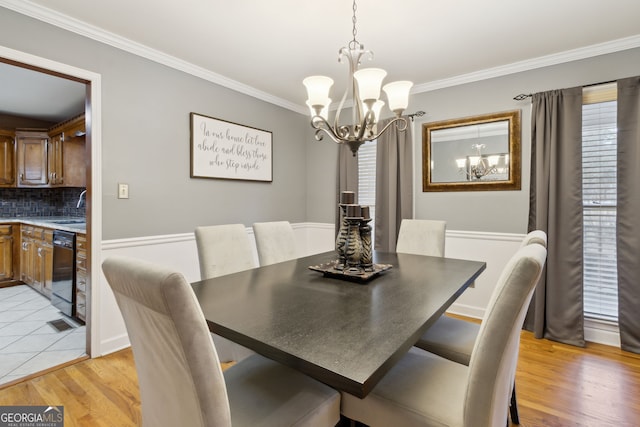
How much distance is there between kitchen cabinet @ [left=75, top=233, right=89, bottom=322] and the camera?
9.34ft

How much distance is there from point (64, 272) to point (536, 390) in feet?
13.3

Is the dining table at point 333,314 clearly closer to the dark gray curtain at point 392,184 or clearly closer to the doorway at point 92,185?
the doorway at point 92,185

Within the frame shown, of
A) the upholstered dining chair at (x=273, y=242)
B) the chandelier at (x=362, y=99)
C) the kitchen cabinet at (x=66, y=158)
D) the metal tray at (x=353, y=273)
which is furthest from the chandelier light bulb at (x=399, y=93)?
the kitchen cabinet at (x=66, y=158)

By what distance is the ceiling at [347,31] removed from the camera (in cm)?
196

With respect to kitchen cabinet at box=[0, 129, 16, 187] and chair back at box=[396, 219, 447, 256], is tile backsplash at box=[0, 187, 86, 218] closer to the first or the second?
kitchen cabinet at box=[0, 129, 16, 187]

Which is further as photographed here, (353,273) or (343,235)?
(343,235)

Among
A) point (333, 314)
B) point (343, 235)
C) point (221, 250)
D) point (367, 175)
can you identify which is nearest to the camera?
point (333, 314)

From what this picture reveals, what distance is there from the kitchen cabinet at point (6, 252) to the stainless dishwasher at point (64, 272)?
1.58 metres

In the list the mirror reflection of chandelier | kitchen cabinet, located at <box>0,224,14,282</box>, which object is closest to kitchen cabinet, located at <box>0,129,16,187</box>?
kitchen cabinet, located at <box>0,224,14,282</box>

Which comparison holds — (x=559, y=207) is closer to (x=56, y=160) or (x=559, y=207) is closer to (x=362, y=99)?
(x=362, y=99)

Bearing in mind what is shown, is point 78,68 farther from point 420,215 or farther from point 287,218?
point 420,215

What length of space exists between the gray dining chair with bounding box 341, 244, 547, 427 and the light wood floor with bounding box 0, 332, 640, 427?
95 cm

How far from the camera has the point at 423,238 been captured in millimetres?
2600

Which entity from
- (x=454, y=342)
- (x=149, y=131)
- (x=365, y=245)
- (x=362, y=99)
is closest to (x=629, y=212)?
(x=454, y=342)
